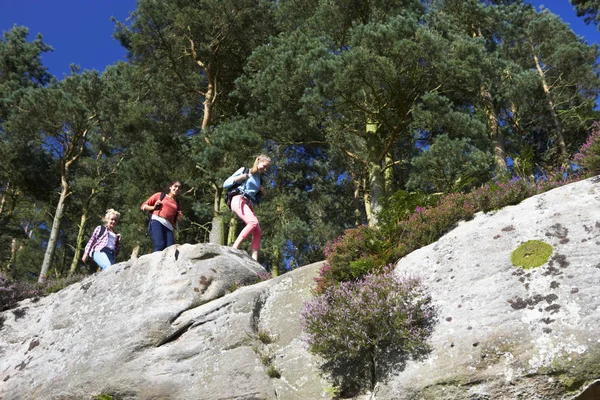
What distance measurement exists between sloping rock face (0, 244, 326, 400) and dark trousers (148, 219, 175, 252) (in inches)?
20.8

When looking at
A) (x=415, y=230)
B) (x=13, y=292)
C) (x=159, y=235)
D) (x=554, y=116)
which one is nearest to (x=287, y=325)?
(x=415, y=230)

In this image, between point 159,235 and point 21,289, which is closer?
point 159,235

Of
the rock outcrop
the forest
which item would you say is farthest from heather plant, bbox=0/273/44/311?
the forest

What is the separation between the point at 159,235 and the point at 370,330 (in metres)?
4.11

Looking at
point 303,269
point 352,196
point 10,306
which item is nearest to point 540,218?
point 303,269

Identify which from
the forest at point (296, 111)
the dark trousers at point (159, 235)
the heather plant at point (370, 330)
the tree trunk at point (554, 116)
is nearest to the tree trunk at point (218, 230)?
the forest at point (296, 111)

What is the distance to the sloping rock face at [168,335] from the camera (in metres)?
5.18

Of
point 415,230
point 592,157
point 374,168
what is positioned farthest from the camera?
point 374,168

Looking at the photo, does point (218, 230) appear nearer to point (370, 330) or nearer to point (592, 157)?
point (370, 330)

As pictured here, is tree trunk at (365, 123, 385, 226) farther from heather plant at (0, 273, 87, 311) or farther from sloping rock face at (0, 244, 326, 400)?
heather plant at (0, 273, 87, 311)

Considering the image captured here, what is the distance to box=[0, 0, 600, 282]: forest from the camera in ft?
33.4

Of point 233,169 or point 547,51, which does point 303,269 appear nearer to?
point 233,169

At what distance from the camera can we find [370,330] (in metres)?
4.64

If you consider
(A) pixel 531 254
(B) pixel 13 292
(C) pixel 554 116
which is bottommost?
(A) pixel 531 254
